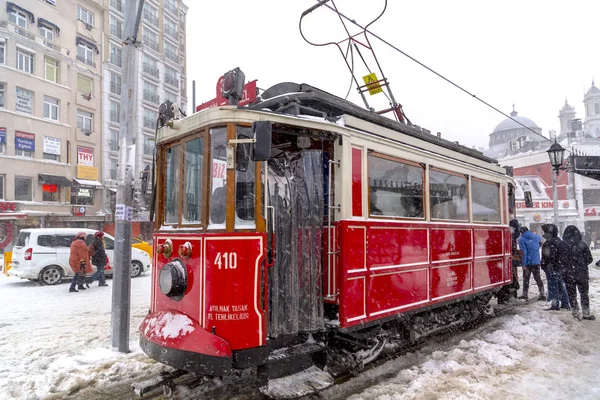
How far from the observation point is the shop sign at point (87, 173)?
100ft

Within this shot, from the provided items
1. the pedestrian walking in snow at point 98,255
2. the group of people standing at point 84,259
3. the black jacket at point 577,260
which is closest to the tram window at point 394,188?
the black jacket at point 577,260

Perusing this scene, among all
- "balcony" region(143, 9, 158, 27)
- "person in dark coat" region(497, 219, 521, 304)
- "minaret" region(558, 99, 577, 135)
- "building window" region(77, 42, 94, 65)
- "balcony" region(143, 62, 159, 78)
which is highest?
"minaret" region(558, 99, 577, 135)

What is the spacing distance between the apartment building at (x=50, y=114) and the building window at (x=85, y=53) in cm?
7

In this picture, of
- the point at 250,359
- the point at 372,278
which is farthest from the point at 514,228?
the point at 250,359

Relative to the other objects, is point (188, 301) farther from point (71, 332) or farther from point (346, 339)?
point (71, 332)

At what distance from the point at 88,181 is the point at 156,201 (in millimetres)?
29135

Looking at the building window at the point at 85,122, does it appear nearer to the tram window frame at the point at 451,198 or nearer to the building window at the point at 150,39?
the building window at the point at 150,39

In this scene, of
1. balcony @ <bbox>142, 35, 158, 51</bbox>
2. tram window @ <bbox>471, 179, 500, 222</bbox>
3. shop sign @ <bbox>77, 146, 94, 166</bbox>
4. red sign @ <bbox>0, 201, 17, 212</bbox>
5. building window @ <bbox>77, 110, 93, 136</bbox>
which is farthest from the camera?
balcony @ <bbox>142, 35, 158, 51</bbox>

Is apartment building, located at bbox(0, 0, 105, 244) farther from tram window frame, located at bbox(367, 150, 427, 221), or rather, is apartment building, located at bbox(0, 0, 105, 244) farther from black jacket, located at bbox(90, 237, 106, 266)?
tram window frame, located at bbox(367, 150, 427, 221)

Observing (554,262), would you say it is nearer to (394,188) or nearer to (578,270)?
(578,270)

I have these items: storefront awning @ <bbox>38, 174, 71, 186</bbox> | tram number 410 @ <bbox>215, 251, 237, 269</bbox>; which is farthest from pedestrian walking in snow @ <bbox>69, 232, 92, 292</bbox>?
storefront awning @ <bbox>38, 174, 71, 186</bbox>

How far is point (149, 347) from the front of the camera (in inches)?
170

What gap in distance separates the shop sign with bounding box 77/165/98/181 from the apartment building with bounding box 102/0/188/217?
3.72ft

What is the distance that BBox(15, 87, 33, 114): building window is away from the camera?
26.6m
